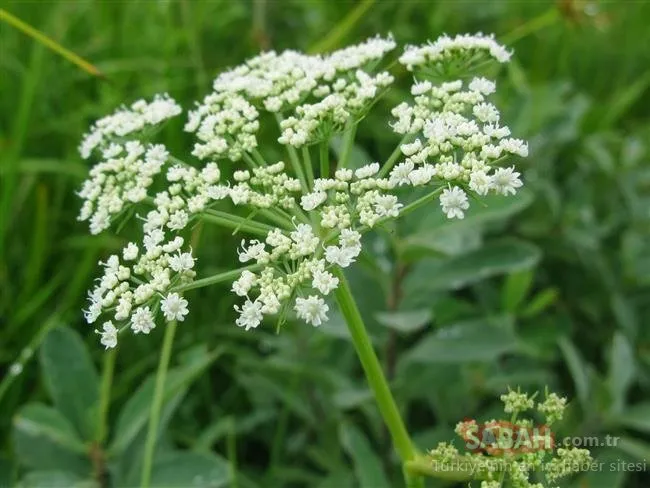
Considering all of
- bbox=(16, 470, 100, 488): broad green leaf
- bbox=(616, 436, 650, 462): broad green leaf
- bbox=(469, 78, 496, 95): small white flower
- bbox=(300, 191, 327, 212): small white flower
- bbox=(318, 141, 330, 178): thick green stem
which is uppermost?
bbox=(469, 78, 496, 95): small white flower

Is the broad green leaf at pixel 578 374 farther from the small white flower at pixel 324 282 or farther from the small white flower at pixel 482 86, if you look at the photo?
the small white flower at pixel 324 282

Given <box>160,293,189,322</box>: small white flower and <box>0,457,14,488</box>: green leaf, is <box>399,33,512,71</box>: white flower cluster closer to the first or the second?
<box>160,293,189,322</box>: small white flower

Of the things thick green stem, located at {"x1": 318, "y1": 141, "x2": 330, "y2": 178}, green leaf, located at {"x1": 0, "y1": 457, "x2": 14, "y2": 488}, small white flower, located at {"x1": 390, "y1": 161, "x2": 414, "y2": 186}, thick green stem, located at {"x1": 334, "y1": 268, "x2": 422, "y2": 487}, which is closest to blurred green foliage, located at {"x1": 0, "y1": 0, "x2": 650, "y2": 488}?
green leaf, located at {"x1": 0, "y1": 457, "x2": 14, "y2": 488}

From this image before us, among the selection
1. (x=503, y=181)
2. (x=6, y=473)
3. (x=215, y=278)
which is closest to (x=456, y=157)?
(x=503, y=181)

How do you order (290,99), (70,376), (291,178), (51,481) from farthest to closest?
(70,376) < (51,481) < (290,99) < (291,178)

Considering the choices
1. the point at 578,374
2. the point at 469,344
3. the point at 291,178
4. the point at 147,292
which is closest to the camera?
the point at 147,292

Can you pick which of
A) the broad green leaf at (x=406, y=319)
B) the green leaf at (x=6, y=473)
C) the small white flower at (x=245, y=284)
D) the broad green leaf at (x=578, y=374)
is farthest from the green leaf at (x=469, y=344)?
the green leaf at (x=6, y=473)

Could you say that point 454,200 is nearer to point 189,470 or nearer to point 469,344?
point 469,344
